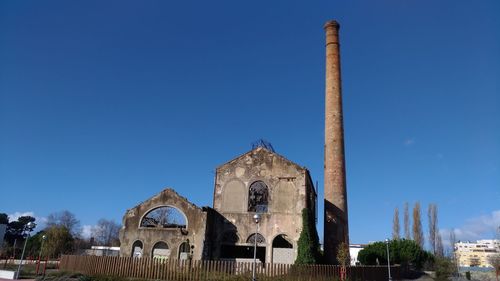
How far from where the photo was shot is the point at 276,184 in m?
31.8

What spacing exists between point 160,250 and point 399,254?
28.9 m

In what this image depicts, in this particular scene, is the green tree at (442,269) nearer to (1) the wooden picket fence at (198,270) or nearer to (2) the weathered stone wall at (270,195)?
(2) the weathered stone wall at (270,195)

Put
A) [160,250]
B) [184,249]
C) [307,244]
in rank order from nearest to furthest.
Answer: [307,244] < [184,249] < [160,250]

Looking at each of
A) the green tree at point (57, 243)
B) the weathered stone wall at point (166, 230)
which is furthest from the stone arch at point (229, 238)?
the green tree at point (57, 243)

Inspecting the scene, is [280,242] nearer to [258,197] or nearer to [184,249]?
[258,197]

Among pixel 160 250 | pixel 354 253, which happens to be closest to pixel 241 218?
pixel 160 250

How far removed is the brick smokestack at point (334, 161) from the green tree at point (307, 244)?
480cm

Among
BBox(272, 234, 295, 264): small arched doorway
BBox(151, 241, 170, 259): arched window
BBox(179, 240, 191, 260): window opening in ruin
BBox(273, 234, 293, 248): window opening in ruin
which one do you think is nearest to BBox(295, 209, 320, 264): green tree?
BBox(272, 234, 295, 264): small arched doorway

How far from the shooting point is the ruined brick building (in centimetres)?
2939

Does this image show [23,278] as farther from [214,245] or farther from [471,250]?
[471,250]

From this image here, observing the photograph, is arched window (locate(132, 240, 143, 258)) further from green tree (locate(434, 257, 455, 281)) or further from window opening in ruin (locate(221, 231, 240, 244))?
green tree (locate(434, 257, 455, 281))

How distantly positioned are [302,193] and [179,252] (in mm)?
10301

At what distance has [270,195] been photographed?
103 ft

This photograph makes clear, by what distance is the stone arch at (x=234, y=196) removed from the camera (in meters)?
31.7
